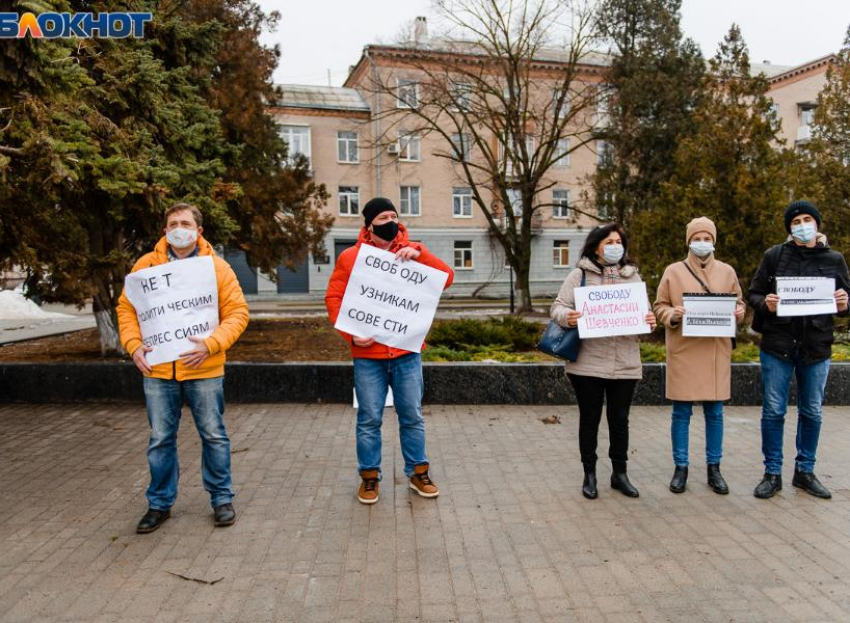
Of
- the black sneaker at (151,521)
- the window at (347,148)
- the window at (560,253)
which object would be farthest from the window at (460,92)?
the window at (560,253)

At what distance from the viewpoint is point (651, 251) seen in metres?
11.1

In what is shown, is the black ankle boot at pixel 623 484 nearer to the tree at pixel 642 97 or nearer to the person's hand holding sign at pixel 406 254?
the person's hand holding sign at pixel 406 254

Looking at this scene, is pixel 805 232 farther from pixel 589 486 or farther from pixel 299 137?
pixel 299 137

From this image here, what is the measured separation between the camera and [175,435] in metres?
4.31

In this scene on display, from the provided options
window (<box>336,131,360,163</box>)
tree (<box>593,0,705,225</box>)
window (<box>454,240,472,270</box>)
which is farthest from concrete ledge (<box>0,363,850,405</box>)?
window (<box>454,240,472,270</box>)

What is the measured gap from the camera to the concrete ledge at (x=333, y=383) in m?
7.96

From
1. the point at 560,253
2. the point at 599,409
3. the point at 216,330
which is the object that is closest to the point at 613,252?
the point at 599,409

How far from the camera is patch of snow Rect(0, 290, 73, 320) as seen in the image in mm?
22222

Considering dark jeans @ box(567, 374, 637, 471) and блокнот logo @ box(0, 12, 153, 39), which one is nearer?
блокнот logo @ box(0, 12, 153, 39)

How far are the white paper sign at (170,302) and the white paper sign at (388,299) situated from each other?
96cm

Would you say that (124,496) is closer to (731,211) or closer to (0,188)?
(0,188)

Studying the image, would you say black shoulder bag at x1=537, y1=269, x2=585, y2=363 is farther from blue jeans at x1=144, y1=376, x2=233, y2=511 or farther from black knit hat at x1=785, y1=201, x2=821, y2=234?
blue jeans at x1=144, y1=376, x2=233, y2=511

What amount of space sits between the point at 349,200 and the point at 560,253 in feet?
45.3

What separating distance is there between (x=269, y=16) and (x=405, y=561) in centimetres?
1514
